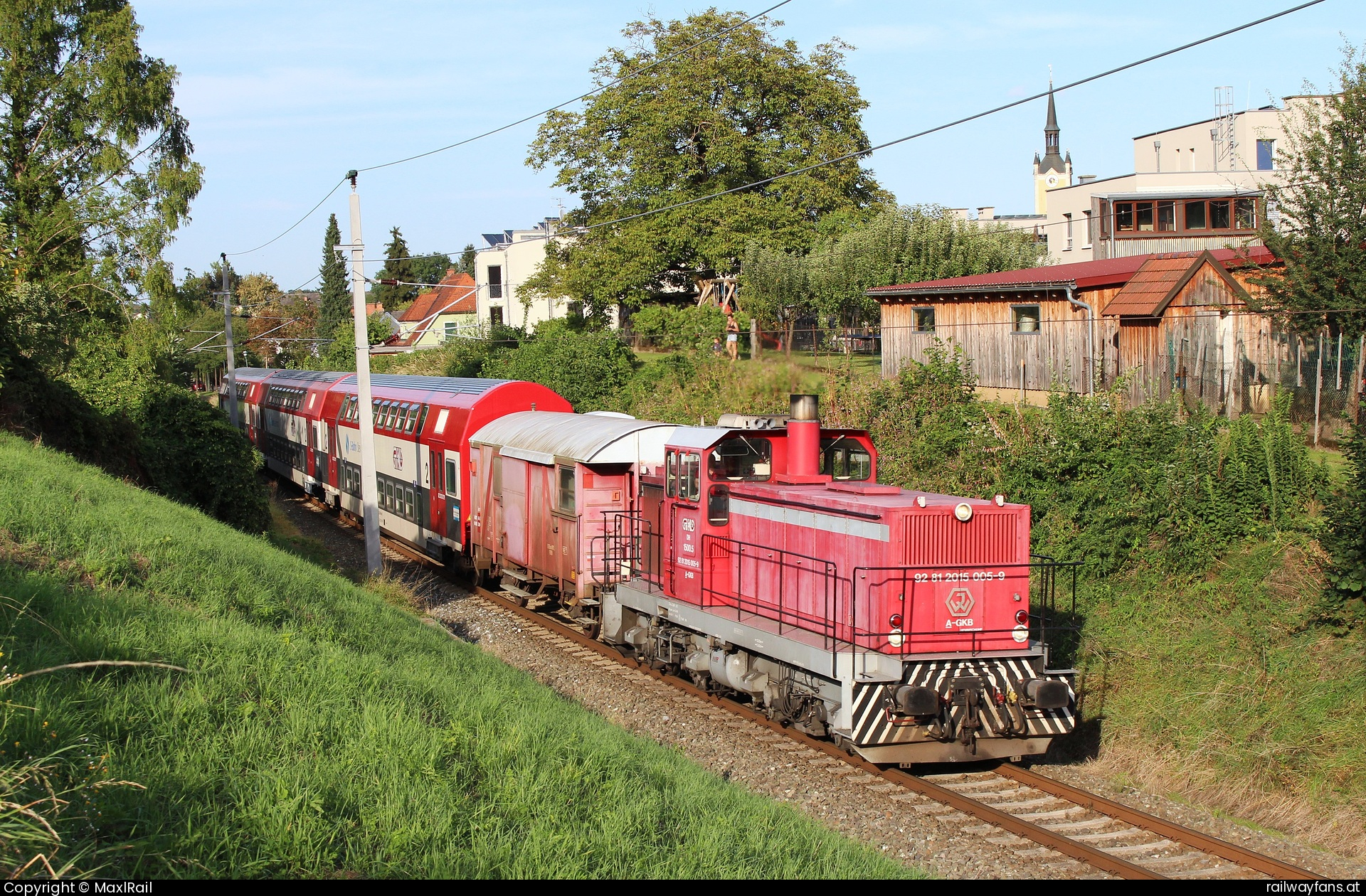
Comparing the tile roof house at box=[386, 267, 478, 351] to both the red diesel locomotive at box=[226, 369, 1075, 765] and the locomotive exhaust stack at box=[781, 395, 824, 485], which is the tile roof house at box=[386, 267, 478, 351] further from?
the locomotive exhaust stack at box=[781, 395, 824, 485]

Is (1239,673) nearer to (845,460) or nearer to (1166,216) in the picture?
(845,460)

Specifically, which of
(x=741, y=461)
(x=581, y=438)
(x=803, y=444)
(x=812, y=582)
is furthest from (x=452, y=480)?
(x=812, y=582)

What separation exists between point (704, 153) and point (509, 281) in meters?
27.3

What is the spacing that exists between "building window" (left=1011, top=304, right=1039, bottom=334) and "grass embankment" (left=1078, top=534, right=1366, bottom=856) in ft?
34.9

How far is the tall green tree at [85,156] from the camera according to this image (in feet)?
86.0

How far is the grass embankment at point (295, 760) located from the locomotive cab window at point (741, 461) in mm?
3270

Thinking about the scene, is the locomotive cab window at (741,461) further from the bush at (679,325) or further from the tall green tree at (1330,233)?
the bush at (679,325)

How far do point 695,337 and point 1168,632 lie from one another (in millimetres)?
19919

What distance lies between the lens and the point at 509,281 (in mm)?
63406

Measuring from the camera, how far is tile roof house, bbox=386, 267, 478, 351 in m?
63.3

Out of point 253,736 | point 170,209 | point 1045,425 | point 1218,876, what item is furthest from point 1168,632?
point 170,209

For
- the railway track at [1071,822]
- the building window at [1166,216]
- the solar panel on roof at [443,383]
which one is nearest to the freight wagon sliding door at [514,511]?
the solar panel on roof at [443,383]

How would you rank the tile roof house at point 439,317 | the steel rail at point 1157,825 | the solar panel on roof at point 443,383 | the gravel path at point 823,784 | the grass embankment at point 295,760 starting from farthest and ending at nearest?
the tile roof house at point 439,317, the solar panel on roof at point 443,383, the gravel path at point 823,784, the steel rail at point 1157,825, the grass embankment at point 295,760

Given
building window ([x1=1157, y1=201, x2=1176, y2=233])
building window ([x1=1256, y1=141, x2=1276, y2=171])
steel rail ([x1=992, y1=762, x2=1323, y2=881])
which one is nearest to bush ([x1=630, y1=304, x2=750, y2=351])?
building window ([x1=1157, y1=201, x2=1176, y2=233])
